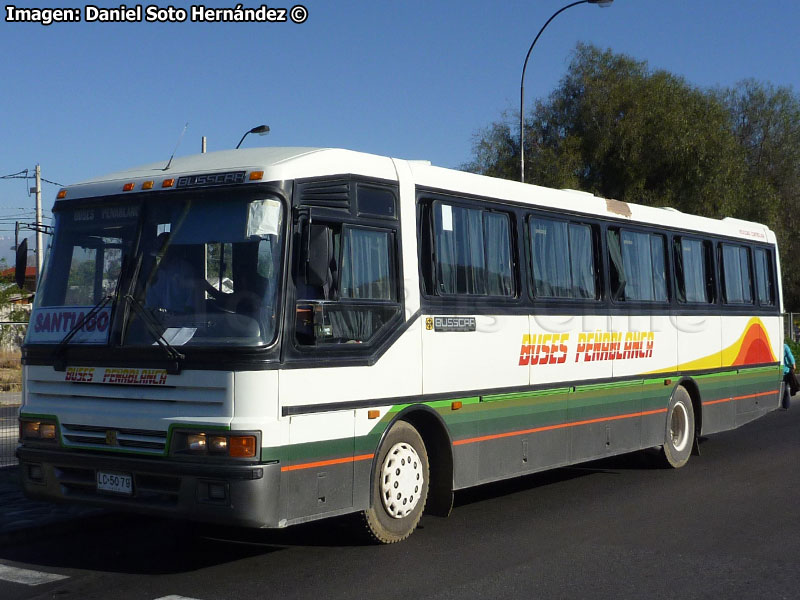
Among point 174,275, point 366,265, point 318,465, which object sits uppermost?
point 366,265

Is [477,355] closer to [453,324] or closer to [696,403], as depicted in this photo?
[453,324]

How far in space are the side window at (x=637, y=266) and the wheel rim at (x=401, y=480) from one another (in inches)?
166

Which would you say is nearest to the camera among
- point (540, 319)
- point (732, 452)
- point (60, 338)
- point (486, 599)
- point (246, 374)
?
point (486, 599)

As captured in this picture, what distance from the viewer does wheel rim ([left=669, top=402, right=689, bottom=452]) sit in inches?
525

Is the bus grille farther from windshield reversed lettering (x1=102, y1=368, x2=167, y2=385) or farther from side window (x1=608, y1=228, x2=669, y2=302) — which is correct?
side window (x1=608, y1=228, x2=669, y2=302)

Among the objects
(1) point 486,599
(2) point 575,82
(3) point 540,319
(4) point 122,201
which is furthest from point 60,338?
(2) point 575,82

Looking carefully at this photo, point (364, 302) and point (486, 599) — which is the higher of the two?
point (364, 302)

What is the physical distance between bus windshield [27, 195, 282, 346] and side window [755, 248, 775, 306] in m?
10.5

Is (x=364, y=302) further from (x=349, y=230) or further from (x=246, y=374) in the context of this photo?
(x=246, y=374)

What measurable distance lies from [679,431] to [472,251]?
17.2 feet

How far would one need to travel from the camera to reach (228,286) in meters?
7.45

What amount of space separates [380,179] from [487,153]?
1165 inches

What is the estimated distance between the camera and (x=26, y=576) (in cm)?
754

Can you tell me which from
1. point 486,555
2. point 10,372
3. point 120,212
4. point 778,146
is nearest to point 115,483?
point 120,212
